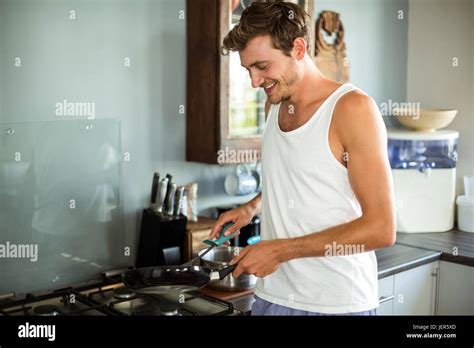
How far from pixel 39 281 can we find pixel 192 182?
474 mm

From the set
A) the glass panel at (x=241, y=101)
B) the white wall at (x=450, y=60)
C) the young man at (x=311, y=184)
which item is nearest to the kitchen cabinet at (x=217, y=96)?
the glass panel at (x=241, y=101)

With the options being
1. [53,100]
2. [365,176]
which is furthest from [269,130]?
[53,100]

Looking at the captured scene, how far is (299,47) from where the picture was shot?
1070 mm

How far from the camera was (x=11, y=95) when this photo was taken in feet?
4.63

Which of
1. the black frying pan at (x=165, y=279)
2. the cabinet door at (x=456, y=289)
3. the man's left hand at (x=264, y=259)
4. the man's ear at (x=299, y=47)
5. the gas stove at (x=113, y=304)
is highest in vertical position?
the man's ear at (x=299, y=47)

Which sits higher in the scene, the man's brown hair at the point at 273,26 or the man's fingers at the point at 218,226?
the man's brown hair at the point at 273,26

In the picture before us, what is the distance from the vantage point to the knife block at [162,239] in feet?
5.09

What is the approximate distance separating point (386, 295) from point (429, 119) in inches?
26.0

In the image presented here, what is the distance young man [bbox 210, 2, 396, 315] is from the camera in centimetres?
98

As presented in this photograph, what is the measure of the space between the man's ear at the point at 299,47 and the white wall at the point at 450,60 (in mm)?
1242

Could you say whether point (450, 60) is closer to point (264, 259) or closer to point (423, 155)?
point (423, 155)

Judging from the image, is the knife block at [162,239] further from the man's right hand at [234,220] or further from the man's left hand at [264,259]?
the man's left hand at [264,259]

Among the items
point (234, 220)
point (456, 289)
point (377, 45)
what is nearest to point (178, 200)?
point (234, 220)

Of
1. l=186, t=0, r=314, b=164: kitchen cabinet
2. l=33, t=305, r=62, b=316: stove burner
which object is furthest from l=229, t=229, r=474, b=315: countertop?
l=33, t=305, r=62, b=316: stove burner
